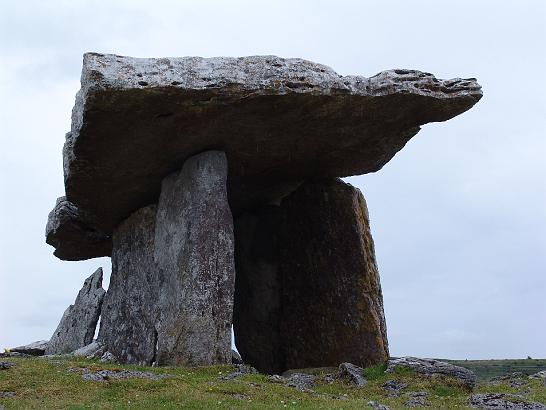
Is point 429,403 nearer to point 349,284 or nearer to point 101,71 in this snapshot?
point 349,284

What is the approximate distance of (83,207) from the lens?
2069 centimetres

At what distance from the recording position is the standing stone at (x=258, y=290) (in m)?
22.0

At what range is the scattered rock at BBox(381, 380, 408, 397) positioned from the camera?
15.0 meters

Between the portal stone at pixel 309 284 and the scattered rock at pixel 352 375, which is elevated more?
the portal stone at pixel 309 284

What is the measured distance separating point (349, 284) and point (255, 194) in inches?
147

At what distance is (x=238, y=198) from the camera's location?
21.5m

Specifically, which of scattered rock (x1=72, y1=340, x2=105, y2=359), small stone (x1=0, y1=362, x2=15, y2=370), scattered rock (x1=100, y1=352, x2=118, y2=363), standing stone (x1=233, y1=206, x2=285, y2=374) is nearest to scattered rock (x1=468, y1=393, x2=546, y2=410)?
standing stone (x1=233, y1=206, x2=285, y2=374)

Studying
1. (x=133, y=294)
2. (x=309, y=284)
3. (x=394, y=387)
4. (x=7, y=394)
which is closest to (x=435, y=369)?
(x=394, y=387)

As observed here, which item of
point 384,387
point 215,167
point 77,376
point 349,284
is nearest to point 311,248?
point 349,284

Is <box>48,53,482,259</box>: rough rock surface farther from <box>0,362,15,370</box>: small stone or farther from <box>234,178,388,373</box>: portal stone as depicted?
<box>0,362,15,370</box>: small stone

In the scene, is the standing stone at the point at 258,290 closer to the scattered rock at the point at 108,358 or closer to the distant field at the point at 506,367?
the scattered rock at the point at 108,358

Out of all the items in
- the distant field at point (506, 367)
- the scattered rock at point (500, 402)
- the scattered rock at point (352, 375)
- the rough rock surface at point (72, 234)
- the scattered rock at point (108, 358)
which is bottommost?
the scattered rock at point (500, 402)

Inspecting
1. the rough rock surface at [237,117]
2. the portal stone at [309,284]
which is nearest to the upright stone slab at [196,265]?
the rough rock surface at [237,117]

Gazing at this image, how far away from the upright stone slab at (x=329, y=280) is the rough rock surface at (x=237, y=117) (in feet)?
3.78
